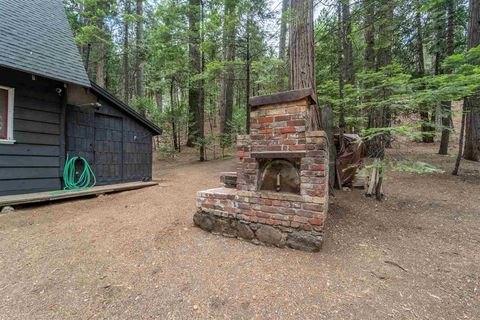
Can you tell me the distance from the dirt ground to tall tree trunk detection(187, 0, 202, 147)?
7493 millimetres

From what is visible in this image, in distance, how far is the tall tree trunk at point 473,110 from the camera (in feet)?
17.1

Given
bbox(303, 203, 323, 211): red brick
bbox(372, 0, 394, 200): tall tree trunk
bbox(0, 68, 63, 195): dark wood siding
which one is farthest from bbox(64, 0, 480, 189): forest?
bbox(0, 68, 63, 195): dark wood siding

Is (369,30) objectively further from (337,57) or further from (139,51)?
(139,51)

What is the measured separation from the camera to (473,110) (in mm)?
5379

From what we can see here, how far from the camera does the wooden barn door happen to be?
576 centimetres

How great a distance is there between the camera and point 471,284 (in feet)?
6.38

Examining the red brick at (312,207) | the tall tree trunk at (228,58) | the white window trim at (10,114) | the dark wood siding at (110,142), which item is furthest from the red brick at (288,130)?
the tall tree trunk at (228,58)

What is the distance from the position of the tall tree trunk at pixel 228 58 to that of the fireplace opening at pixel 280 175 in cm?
622

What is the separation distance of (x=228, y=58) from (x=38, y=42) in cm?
668

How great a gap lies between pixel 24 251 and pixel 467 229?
5494mm

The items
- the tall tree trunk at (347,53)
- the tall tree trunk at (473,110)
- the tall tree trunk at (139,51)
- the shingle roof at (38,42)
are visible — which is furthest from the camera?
the tall tree trunk at (139,51)

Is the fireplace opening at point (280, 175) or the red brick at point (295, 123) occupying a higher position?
the red brick at point (295, 123)

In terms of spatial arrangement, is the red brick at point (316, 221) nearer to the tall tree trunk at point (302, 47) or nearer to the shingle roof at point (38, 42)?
the tall tree trunk at point (302, 47)

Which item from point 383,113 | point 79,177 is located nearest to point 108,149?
Result: point 79,177
